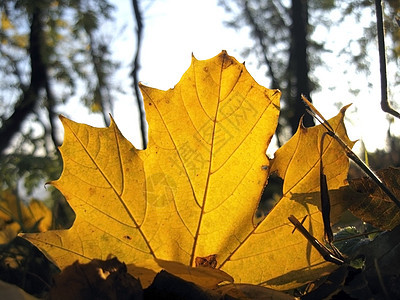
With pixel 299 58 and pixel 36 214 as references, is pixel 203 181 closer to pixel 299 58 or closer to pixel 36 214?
pixel 36 214

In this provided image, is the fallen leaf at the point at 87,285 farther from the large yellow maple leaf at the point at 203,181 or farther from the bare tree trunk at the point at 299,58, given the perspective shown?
the bare tree trunk at the point at 299,58

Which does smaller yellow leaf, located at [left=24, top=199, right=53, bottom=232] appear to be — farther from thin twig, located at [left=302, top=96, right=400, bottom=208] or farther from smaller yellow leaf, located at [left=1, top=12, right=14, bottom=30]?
smaller yellow leaf, located at [left=1, top=12, right=14, bottom=30]

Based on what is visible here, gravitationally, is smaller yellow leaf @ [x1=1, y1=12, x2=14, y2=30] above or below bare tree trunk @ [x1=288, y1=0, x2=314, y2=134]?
above

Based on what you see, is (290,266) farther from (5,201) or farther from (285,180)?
(5,201)

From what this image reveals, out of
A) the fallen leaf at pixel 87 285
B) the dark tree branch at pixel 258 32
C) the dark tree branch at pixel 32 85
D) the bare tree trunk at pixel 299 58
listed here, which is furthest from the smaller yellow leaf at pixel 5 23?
the fallen leaf at pixel 87 285

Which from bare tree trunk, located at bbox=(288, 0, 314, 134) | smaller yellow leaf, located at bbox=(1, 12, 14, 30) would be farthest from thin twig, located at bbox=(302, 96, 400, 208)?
smaller yellow leaf, located at bbox=(1, 12, 14, 30)

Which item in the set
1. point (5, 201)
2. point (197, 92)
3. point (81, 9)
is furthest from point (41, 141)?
point (81, 9)

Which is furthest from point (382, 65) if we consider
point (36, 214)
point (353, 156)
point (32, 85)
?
point (32, 85)
